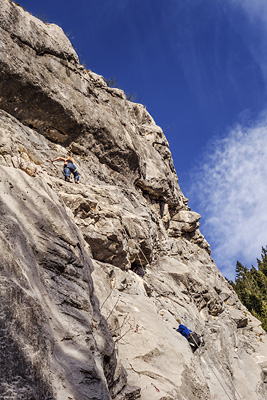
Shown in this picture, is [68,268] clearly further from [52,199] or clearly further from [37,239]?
[52,199]

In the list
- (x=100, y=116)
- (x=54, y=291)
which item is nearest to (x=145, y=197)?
(x=100, y=116)

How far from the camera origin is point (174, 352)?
33.2 feet

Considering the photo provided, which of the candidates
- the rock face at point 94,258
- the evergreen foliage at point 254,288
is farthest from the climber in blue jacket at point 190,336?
the evergreen foliage at point 254,288

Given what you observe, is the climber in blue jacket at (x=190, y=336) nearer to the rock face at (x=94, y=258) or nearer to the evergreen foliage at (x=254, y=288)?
the rock face at (x=94, y=258)

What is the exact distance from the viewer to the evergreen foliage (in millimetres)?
39525

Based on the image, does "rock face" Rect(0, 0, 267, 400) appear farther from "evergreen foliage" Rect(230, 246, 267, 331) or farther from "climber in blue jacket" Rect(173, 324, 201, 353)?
"evergreen foliage" Rect(230, 246, 267, 331)

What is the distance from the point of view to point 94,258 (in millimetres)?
12289

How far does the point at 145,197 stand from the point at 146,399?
1651cm

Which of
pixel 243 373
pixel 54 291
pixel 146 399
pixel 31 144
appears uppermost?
pixel 31 144

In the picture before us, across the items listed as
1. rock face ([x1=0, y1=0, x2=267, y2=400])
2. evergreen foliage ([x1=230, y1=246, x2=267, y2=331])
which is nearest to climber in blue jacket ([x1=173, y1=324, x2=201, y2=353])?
rock face ([x1=0, y1=0, x2=267, y2=400])

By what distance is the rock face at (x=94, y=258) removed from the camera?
428 centimetres

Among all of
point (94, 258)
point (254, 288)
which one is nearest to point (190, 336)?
point (94, 258)

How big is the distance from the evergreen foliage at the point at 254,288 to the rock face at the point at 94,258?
1433 centimetres

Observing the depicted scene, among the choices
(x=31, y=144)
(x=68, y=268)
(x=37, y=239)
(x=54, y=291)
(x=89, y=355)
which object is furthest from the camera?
(x=31, y=144)
